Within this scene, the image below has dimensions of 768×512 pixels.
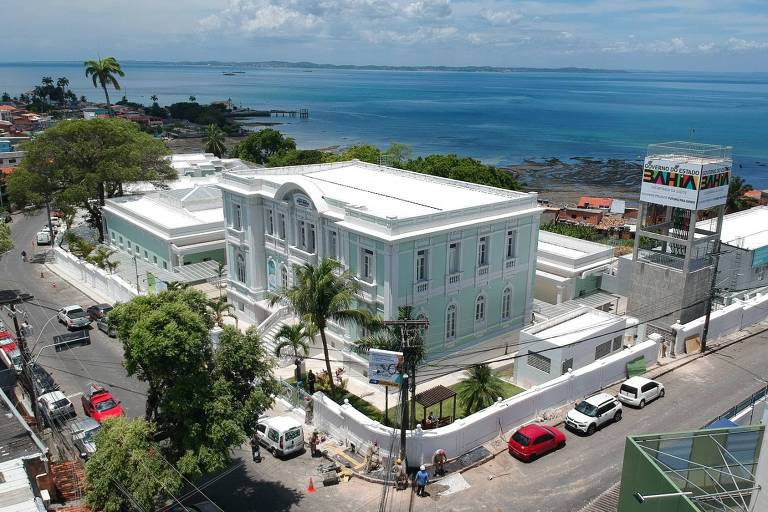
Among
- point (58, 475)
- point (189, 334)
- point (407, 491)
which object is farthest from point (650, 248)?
point (58, 475)

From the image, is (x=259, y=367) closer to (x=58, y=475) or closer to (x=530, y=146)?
(x=58, y=475)

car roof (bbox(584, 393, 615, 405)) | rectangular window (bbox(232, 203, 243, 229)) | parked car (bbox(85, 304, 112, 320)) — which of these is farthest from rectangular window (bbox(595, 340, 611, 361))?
parked car (bbox(85, 304, 112, 320))

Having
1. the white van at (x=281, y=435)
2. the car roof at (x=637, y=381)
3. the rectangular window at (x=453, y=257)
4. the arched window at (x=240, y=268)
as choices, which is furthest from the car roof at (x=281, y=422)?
the arched window at (x=240, y=268)

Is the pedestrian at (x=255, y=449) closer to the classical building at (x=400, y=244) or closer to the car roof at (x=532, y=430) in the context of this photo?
the classical building at (x=400, y=244)

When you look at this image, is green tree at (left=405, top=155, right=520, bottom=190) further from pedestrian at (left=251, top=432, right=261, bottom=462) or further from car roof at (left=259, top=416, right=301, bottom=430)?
pedestrian at (left=251, top=432, right=261, bottom=462)

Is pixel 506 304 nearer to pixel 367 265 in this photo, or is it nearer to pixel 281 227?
pixel 367 265

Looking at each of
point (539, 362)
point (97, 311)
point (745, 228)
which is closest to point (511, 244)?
point (539, 362)
